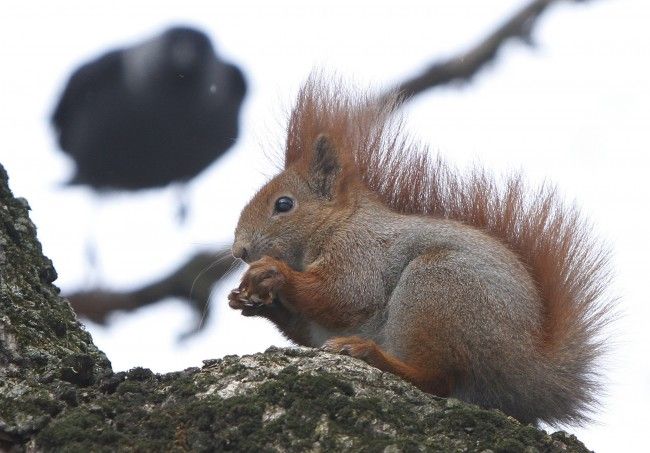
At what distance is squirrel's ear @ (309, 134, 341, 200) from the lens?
3.34 metres

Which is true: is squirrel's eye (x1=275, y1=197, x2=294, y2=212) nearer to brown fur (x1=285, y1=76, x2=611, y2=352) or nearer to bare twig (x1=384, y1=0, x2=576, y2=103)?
brown fur (x1=285, y1=76, x2=611, y2=352)

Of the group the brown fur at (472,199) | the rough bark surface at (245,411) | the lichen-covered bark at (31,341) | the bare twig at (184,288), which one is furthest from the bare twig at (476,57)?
the rough bark surface at (245,411)

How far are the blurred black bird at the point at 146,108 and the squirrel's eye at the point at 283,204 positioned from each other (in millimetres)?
473

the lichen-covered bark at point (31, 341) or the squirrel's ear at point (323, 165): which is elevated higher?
the squirrel's ear at point (323, 165)

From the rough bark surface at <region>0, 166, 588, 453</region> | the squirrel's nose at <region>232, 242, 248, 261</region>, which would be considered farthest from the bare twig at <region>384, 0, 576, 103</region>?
the rough bark surface at <region>0, 166, 588, 453</region>

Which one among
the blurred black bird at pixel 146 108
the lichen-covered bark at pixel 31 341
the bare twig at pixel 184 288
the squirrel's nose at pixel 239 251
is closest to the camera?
the lichen-covered bark at pixel 31 341

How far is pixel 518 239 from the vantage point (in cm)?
293

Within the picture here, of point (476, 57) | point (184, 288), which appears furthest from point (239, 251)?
point (476, 57)

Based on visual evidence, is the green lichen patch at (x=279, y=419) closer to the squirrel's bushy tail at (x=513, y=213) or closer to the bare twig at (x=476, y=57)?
the squirrel's bushy tail at (x=513, y=213)

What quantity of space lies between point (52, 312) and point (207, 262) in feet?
4.75

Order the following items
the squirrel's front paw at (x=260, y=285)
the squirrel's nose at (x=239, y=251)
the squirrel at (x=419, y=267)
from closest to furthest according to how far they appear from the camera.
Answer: the squirrel at (x=419, y=267) < the squirrel's front paw at (x=260, y=285) < the squirrel's nose at (x=239, y=251)

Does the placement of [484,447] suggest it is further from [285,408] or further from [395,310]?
[395,310]

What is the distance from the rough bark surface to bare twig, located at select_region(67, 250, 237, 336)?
5.49ft

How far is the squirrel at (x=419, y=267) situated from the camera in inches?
99.5
